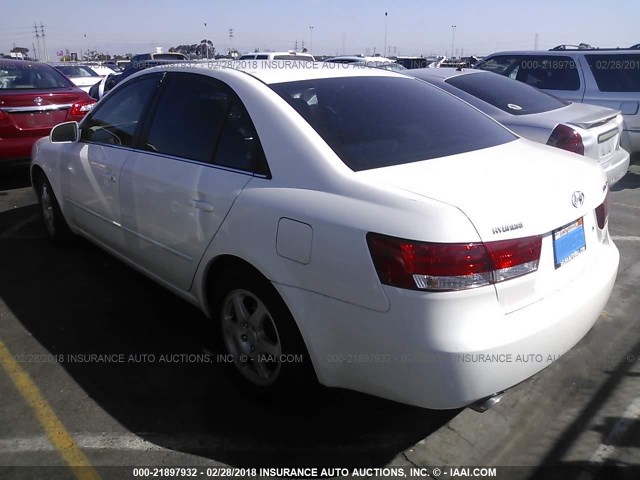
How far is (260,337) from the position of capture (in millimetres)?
2734

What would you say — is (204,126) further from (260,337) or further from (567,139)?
(567,139)

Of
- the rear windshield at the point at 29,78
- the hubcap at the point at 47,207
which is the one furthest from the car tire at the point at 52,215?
the rear windshield at the point at 29,78

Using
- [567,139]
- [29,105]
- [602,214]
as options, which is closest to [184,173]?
[602,214]

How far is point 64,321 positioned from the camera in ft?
12.3

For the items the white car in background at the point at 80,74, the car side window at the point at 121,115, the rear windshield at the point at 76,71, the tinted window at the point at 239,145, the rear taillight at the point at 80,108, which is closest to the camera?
the tinted window at the point at 239,145

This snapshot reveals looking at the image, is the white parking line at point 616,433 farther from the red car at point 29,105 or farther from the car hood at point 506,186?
the red car at point 29,105

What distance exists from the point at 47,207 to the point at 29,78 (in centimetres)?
376

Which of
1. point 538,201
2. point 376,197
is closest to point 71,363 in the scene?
point 376,197

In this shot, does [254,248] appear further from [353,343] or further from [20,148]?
[20,148]

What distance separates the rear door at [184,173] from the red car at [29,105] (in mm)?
4300

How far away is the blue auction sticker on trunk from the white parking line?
3.03 feet

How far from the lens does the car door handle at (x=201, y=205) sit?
2794mm

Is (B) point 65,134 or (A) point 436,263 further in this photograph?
(B) point 65,134

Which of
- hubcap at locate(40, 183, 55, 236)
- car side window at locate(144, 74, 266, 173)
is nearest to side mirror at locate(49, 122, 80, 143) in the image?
hubcap at locate(40, 183, 55, 236)
